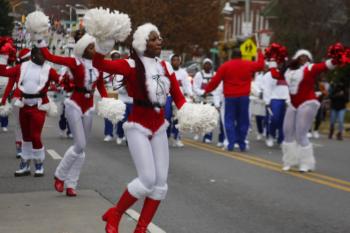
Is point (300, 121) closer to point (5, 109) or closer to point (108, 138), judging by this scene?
point (5, 109)

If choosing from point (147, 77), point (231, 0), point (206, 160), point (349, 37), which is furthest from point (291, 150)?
point (231, 0)

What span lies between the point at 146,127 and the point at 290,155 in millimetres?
6474

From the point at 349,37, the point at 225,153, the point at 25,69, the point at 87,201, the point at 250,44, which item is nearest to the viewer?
→ the point at 87,201

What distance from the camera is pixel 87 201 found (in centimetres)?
925

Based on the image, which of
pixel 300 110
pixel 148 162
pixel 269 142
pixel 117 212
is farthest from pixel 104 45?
pixel 269 142

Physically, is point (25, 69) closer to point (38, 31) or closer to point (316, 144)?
point (38, 31)

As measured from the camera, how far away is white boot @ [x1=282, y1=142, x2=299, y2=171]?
13000 mm

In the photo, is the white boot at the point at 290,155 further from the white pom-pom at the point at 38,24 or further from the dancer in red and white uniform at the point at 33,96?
the white pom-pom at the point at 38,24

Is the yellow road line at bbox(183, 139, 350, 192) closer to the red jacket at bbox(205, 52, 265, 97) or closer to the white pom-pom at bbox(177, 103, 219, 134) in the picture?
the red jacket at bbox(205, 52, 265, 97)

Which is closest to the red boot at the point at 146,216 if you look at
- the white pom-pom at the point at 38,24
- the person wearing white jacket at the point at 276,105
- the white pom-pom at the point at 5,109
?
the white pom-pom at the point at 38,24

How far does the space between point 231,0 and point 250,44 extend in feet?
152

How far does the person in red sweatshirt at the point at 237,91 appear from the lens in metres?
15.8

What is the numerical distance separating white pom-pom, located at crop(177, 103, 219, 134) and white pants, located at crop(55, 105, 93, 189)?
108 inches

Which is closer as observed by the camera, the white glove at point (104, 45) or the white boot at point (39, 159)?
the white glove at point (104, 45)
